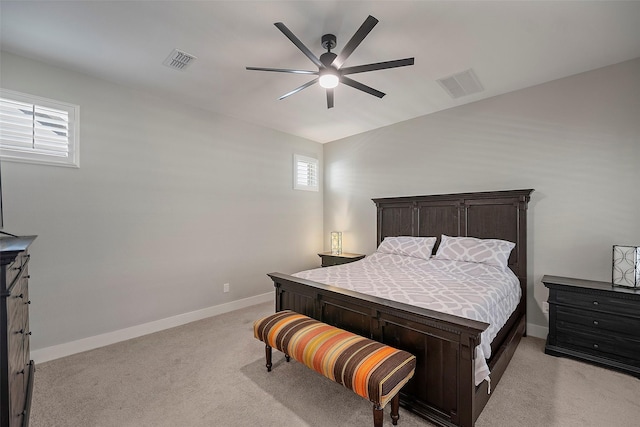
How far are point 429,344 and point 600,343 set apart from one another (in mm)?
1924

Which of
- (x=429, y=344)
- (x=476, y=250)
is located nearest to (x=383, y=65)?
(x=429, y=344)

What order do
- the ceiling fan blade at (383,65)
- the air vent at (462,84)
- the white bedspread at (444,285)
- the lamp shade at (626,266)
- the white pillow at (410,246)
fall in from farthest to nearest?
the white pillow at (410,246) < the air vent at (462,84) < the lamp shade at (626,266) < the ceiling fan blade at (383,65) < the white bedspread at (444,285)

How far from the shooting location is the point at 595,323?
248 centimetres

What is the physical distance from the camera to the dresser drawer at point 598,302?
7.61ft

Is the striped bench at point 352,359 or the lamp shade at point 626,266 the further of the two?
the lamp shade at point 626,266

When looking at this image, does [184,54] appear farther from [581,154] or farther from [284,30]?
[581,154]

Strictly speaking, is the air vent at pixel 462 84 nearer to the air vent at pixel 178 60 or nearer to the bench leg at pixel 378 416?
the air vent at pixel 178 60

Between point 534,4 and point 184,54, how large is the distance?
9.18ft

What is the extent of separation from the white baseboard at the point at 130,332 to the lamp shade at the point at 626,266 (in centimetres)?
414

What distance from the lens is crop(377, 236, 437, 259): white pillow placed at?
3.54 metres

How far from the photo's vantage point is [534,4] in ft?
6.40

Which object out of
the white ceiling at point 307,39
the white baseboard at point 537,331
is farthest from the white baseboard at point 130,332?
the white baseboard at point 537,331

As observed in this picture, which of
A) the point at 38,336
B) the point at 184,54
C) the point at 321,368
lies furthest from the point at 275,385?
the point at 184,54

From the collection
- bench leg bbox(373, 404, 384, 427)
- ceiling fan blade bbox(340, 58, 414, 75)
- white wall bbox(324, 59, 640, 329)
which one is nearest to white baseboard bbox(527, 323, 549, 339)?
white wall bbox(324, 59, 640, 329)
